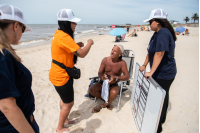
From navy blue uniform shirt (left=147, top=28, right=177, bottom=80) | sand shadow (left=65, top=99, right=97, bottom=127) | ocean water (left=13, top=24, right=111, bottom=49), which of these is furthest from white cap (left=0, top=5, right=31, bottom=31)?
sand shadow (left=65, top=99, right=97, bottom=127)

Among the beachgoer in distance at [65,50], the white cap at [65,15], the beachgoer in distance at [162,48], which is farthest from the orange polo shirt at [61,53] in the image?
the beachgoer in distance at [162,48]

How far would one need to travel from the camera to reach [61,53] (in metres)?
1.80

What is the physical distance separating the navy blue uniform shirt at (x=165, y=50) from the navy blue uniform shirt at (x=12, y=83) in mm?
1701

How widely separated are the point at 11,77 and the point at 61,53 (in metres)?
1.06

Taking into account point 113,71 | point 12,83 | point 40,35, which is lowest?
point 113,71

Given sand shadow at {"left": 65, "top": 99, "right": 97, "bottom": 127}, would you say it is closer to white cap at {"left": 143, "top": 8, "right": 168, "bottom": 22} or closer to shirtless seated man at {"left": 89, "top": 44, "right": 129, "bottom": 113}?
shirtless seated man at {"left": 89, "top": 44, "right": 129, "bottom": 113}

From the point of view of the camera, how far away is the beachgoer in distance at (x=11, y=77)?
0.73m

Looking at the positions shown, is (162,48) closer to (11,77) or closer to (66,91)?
(66,91)

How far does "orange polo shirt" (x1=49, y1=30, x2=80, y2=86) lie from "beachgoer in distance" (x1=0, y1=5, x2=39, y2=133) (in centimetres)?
73

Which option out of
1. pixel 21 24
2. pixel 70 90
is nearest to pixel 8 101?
pixel 21 24

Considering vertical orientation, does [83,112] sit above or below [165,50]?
below

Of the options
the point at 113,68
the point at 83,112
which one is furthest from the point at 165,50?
the point at 83,112

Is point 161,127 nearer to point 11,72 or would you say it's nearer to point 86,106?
point 86,106

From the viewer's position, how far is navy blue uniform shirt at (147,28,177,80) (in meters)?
1.81
